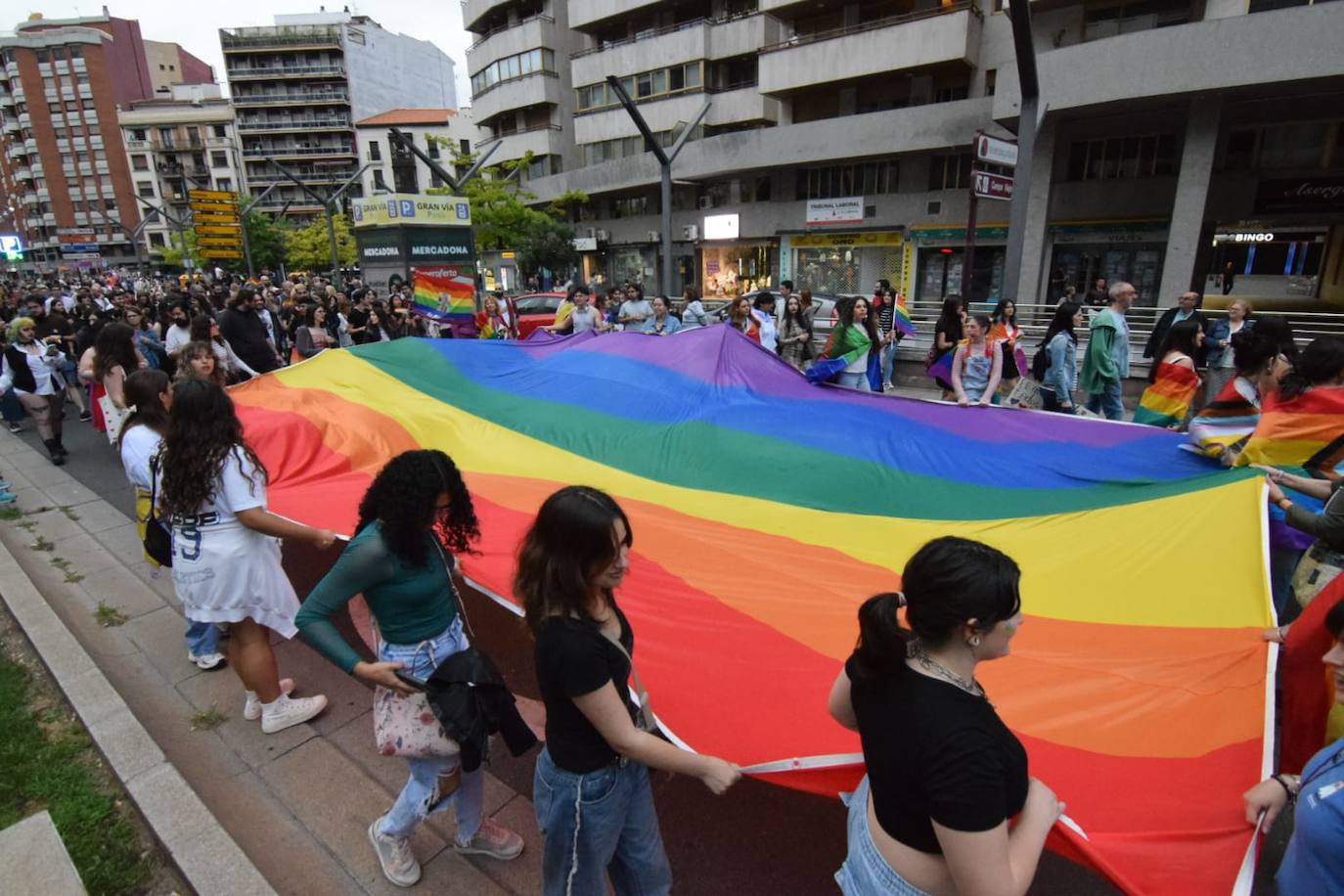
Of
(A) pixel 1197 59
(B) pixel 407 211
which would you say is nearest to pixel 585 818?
(B) pixel 407 211

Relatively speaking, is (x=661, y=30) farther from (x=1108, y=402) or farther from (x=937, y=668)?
(x=937, y=668)

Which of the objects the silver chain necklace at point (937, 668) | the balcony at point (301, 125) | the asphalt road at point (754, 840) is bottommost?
the asphalt road at point (754, 840)

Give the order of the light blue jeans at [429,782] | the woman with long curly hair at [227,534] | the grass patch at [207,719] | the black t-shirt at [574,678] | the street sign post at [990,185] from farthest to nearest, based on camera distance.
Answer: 1. the street sign post at [990,185]
2. the grass patch at [207,719]
3. the woman with long curly hair at [227,534]
4. the light blue jeans at [429,782]
5. the black t-shirt at [574,678]

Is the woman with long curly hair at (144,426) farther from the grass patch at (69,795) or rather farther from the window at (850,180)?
the window at (850,180)

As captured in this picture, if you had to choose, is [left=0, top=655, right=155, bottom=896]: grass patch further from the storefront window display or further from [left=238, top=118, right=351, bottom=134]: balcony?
[left=238, top=118, right=351, bottom=134]: balcony

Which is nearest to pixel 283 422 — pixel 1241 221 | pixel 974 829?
pixel 974 829

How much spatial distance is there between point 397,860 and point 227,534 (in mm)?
1597

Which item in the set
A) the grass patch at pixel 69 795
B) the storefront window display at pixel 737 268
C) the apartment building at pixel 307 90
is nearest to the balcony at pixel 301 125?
the apartment building at pixel 307 90

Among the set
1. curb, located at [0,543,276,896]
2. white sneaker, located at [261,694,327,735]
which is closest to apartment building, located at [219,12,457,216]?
curb, located at [0,543,276,896]

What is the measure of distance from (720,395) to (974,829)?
483 centimetres

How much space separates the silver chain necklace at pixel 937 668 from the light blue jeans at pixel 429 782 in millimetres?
1639

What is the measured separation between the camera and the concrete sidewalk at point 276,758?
8.82 ft

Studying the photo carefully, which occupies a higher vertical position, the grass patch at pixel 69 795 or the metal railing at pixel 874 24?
the metal railing at pixel 874 24

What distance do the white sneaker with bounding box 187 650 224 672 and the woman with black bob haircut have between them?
307 cm
